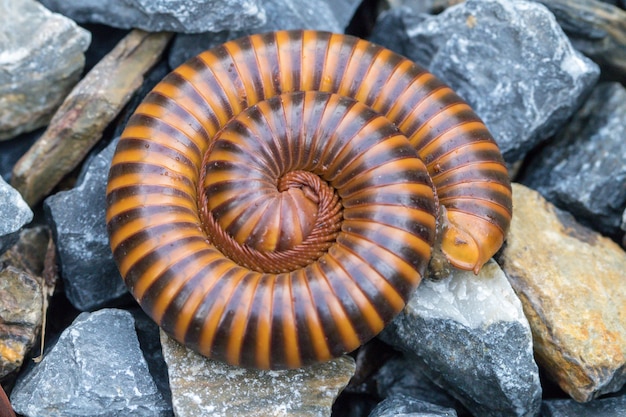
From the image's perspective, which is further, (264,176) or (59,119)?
(59,119)

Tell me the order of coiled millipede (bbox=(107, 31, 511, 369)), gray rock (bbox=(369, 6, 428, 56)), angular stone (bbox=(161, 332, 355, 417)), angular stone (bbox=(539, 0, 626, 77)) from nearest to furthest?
coiled millipede (bbox=(107, 31, 511, 369))
angular stone (bbox=(161, 332, 355, 417))
angular stone (bbox=(539, 0, 626, 77))
gray rock (bbox=(369, 6, 428, 56))

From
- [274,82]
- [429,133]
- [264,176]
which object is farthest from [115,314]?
[429,133]

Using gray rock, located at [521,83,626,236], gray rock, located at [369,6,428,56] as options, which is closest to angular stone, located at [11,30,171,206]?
gray rock, located at [369,6,428,56]

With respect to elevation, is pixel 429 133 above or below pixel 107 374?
above

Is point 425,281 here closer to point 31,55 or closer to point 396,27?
point 396,27

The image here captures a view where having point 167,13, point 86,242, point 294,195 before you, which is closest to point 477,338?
point 294,195

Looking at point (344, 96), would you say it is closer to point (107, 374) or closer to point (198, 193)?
point (198, 193)

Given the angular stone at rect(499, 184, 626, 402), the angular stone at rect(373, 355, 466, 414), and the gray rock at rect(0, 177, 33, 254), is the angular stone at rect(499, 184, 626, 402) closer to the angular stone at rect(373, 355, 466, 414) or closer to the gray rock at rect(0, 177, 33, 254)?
the angular stone at rect(373, 355, 466, 414)
